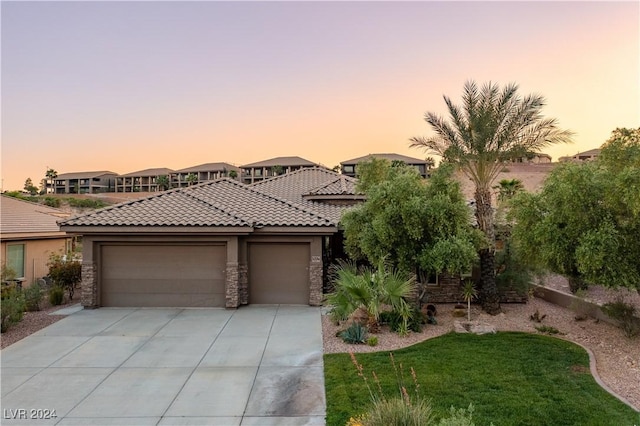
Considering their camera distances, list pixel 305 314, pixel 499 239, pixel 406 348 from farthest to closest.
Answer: pixel 499 239, pixel 305 314, pixel 406 348

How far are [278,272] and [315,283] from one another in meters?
1.43

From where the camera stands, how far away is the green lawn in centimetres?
550

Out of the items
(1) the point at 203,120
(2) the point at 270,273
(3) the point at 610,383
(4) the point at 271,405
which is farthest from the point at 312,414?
(1) the point at 203,120

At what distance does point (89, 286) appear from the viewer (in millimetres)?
12742

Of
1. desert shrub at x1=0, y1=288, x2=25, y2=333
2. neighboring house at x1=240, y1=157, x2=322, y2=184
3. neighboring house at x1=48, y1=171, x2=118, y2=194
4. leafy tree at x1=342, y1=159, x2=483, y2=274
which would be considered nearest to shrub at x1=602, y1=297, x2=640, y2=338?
leafy tree at x1=342, y1=159, x2=483, y2=274

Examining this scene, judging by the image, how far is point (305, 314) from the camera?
12.0 meters

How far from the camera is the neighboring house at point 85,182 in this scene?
338 ft

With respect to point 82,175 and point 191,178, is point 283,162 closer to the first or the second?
point 191,178

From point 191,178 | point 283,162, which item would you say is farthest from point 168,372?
point 283,162

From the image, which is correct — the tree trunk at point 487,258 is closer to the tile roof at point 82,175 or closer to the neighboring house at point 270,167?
the neighboring house at point 270,167

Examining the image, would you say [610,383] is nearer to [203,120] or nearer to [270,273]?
[270,273]

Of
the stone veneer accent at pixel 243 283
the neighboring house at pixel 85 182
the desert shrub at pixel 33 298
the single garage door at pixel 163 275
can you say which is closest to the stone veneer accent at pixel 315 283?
the stone veneer accent at pixel 243 283

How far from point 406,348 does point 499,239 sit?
671 centimetres

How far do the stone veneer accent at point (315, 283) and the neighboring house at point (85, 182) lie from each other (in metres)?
109
